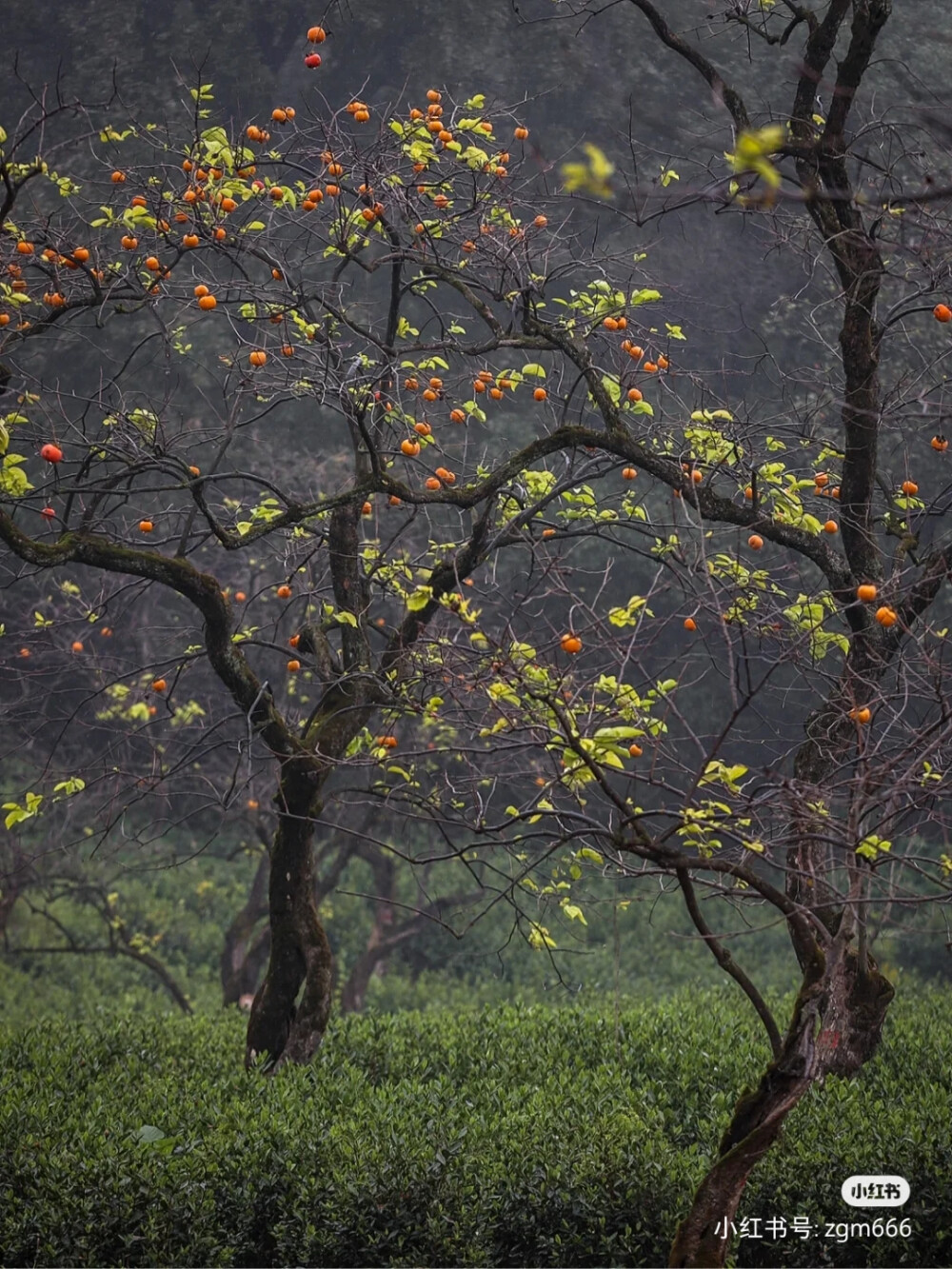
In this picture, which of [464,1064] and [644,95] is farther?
[644,95]

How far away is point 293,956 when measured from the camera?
677 cm

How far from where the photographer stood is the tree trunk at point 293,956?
6711 mm

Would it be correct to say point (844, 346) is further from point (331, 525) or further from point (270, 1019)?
point (270, 1019)

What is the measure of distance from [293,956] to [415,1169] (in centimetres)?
207

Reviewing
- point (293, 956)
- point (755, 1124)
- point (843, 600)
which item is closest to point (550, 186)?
point (843, 600)

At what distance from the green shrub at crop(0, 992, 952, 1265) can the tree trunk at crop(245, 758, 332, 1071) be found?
1.44 ft

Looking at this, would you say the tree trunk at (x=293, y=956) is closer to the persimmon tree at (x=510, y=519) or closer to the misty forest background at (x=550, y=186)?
the persimmon tree at (x=510, y=519)

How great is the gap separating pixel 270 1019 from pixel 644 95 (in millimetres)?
14222

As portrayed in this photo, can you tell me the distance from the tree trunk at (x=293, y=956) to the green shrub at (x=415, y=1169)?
0.44 metres

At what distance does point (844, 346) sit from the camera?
638 cm

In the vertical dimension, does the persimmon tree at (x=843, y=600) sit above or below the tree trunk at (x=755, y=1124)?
above

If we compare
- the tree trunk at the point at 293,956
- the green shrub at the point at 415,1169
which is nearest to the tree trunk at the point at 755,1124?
the green shrub at the point at 415,1169

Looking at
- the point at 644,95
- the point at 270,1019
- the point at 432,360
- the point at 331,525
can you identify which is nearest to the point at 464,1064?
the point at 270,1019

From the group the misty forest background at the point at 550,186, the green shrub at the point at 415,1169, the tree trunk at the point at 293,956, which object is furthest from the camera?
the misty forest background at the point at 550,186
